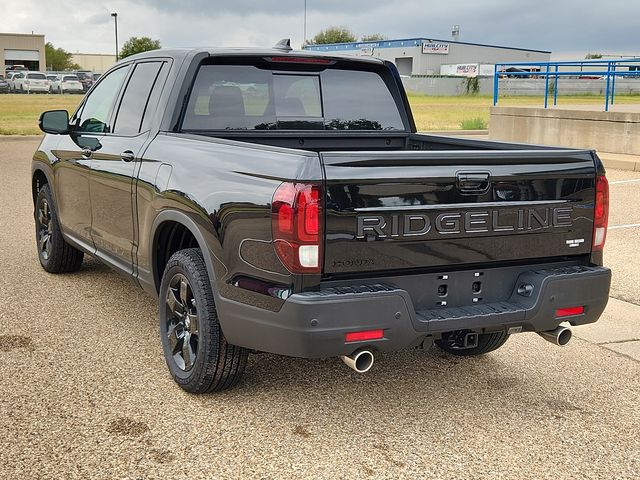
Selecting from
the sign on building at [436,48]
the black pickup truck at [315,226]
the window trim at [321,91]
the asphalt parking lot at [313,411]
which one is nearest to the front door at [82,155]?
the black pickup truck at [315,226]

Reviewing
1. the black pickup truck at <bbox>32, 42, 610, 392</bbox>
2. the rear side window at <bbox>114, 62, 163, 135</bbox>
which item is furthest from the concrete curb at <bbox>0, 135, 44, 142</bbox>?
the black pickup truck at <bbox>32, 42, 610, 392</bbox>

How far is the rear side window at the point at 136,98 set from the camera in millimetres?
5230

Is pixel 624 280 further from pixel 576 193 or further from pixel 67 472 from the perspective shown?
pixel 67 472

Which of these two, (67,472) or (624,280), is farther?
(624,280)

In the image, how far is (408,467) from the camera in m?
3.57

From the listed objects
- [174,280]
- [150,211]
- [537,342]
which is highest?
[150,211]

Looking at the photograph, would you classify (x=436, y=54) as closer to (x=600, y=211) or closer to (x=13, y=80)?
(x=13, y=80)

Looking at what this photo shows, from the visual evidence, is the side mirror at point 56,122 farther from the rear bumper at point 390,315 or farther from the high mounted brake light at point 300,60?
the rear bumper at point 390,315

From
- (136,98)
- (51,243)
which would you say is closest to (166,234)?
(136,98)

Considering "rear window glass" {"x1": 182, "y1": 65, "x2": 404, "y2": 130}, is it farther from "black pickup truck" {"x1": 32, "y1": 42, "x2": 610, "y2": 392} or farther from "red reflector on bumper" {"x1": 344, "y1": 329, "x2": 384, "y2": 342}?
"red reflector on bumper" {"x1": 344, "y1": 329, "x2": 384, "y2": 342}

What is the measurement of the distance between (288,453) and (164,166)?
1.80 metres

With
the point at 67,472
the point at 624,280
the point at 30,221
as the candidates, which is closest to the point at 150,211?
the point at 67,472

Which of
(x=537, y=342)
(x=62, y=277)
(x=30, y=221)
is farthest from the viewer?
(x=30, y=221)

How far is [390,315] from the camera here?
3607 mm
